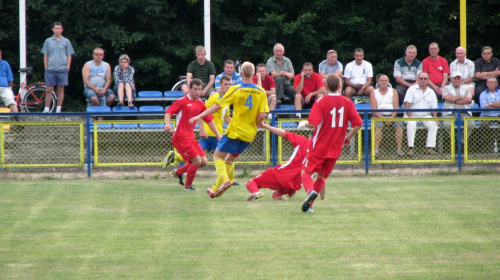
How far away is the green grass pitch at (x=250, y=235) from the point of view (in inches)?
263

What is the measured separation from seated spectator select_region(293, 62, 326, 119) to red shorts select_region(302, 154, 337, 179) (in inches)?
281

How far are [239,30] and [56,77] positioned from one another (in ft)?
19.1

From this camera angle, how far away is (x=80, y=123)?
1591cm

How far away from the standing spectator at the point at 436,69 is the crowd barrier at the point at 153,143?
1.94 m

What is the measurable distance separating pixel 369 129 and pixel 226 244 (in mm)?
8711

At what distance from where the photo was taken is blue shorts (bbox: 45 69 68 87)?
18266mm

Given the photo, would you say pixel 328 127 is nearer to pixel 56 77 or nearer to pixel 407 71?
pixel 407 71

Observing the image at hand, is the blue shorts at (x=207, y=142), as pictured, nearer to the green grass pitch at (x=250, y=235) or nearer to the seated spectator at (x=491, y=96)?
the green grass pitch at (x=250, y=235)

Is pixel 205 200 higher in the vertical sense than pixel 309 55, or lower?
lower

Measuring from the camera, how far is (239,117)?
11281 mm

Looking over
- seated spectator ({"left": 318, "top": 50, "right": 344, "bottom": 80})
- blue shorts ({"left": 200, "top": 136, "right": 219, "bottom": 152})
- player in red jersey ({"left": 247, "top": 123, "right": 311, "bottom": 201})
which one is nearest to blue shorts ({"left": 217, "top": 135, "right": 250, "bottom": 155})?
player in red jersey ({"left": 247, "top": 123, "right": 311, "bottom": 201})

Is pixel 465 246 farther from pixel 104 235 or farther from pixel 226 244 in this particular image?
pixel 104 235

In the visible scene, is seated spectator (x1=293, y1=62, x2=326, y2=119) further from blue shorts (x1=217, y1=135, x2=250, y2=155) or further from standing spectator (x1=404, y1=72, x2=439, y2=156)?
blue shorts (x1=217, y1=135, x2=250, y2=155)

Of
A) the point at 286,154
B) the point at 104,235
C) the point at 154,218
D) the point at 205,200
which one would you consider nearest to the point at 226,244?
the point at 104,235
